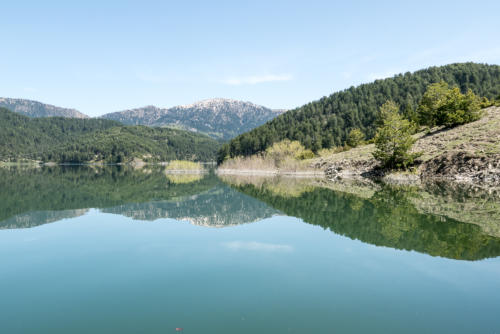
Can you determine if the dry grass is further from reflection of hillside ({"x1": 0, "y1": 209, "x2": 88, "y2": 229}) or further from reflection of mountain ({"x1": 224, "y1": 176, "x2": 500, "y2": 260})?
reflection of hillside ({"x1": 0, "y1": 209, "x2": 88, "y2": 229})

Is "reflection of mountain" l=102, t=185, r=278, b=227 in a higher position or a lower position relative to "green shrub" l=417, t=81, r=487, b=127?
lower

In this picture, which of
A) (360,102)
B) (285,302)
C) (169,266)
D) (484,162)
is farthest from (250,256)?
(360,102)

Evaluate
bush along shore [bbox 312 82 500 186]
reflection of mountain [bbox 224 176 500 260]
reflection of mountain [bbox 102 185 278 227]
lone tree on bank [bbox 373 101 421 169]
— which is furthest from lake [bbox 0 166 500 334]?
lone tree on bank [bbox 373 101 421 169]

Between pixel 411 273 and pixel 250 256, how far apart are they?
25.6ft

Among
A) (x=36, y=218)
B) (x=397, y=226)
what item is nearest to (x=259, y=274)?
(x=397, y=226)

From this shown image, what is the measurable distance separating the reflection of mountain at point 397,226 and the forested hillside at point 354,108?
113505mm

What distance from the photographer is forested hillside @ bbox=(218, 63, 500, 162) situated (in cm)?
15350

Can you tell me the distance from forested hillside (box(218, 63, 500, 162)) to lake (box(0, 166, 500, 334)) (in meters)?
125

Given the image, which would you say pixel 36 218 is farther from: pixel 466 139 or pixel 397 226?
pixel 466 139

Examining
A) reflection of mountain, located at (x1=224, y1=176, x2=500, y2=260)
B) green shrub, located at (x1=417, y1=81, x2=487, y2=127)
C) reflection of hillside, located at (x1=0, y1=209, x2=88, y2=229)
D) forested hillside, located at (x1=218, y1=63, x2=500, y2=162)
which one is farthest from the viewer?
forested hillside, located at (x1=218, y1=63, x2=500, y2=162)

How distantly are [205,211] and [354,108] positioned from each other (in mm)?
150505

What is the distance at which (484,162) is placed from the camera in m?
53.1

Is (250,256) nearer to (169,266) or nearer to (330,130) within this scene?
(169,266)

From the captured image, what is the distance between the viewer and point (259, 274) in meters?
13.6
